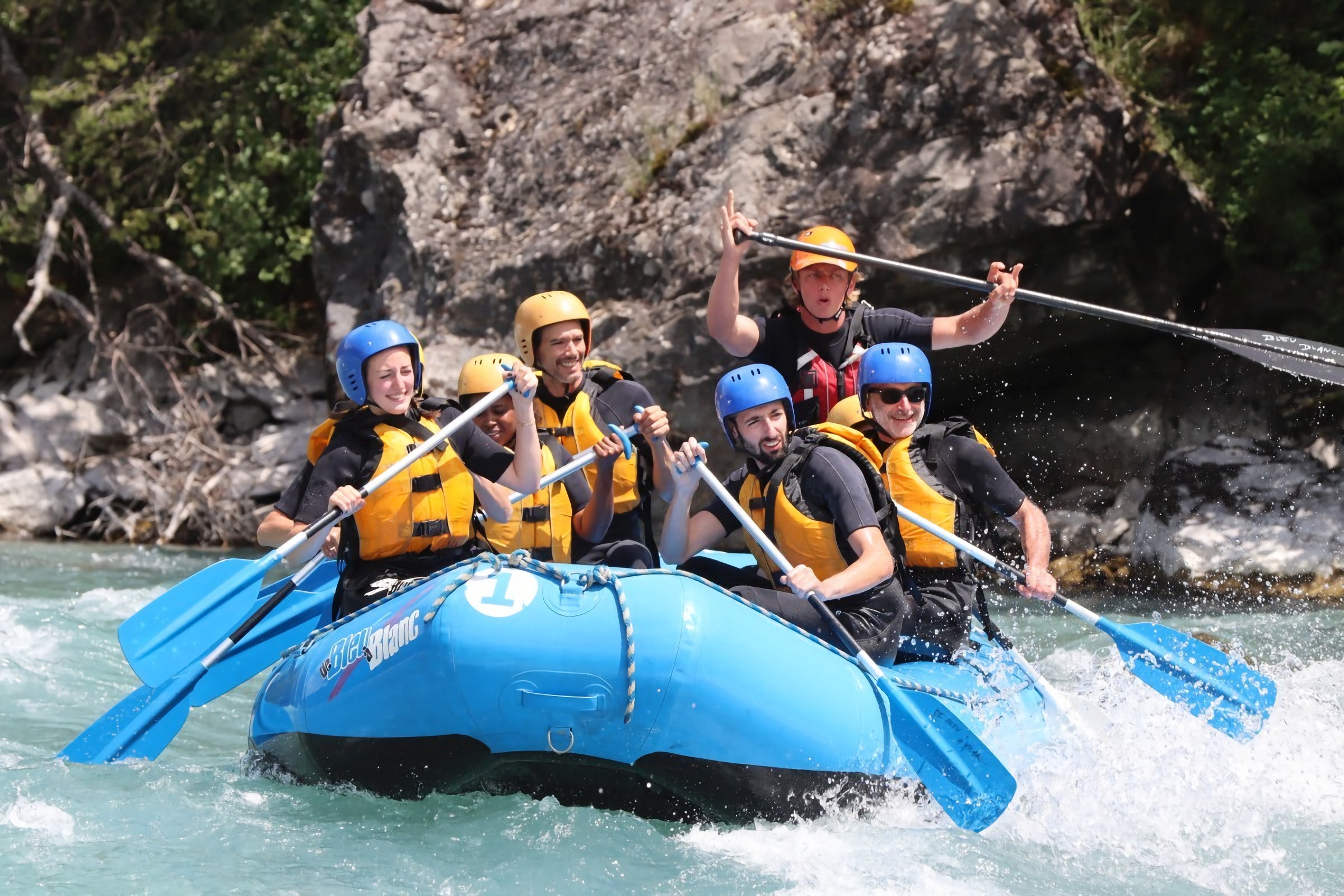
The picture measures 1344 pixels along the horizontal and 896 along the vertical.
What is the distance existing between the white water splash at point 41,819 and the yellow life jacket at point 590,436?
6.62 ft

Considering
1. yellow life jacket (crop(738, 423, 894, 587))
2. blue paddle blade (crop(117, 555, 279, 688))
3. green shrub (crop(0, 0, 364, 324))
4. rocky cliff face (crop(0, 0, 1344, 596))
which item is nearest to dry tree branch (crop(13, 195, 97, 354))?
green shrub (crop(0, 0, 364, 324))

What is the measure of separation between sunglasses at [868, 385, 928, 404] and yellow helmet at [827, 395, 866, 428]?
22cm

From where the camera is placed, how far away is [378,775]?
392cm

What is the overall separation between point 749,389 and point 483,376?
1331mm

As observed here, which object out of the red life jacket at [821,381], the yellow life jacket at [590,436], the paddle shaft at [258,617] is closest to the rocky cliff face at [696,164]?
the red life jacket at [821,381]

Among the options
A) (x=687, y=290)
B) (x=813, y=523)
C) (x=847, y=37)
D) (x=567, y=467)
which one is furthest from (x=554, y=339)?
(x=847, y=37)

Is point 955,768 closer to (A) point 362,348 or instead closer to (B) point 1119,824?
(B) point 1119,824

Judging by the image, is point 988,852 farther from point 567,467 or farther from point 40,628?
point 40,628

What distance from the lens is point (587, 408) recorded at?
5074 mm

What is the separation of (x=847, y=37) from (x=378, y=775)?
5940 mm

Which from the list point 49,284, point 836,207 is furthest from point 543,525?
point 49,284

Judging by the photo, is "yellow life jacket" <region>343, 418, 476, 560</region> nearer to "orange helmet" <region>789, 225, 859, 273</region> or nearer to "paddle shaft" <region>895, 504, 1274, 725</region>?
"paddle shaft" <region>895, 504, 1274, 725</region>

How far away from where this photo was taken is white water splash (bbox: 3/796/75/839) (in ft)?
12.2

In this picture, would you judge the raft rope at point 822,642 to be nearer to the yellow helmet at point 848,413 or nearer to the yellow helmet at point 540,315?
the yellow helmet at point 848,413
